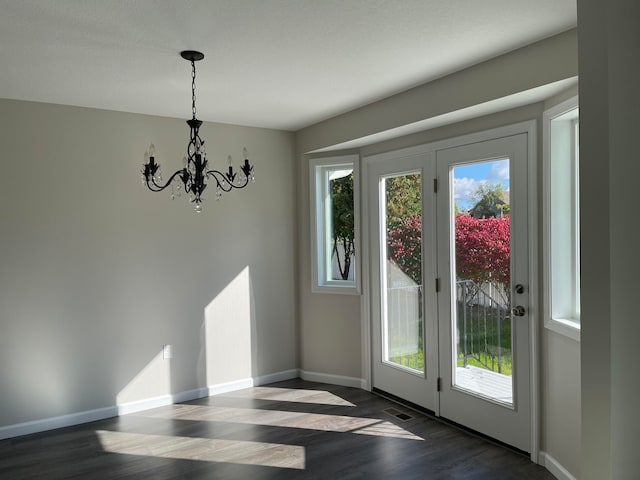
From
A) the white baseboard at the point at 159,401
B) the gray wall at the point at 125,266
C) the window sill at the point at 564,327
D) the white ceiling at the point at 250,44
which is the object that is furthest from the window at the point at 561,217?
the white baseboard at the point at 159,401

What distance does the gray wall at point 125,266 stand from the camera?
146 inches

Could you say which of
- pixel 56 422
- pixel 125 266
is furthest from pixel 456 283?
pixel 56 422

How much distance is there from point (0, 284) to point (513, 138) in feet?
12.4

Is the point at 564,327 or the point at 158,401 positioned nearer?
the point at 564,327

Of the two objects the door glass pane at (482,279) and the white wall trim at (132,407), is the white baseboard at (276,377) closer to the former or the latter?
the white wall trim at (132,407)

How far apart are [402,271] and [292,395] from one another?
5.04 ft

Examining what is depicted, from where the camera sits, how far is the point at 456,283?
3.65 meters

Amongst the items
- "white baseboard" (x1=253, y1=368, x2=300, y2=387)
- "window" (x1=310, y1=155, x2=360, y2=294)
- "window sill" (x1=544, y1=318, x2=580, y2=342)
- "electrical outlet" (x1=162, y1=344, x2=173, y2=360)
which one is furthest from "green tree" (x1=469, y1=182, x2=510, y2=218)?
"electrical outlet" (x1=162, y1=344, x2=173, y2=360)

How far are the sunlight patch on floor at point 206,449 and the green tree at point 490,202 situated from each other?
6.79 feet

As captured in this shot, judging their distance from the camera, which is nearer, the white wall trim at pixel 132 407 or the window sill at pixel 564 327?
the window sill at pixel 564 327

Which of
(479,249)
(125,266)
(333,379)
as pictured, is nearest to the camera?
(479,249)

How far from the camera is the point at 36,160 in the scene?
12.3 feet

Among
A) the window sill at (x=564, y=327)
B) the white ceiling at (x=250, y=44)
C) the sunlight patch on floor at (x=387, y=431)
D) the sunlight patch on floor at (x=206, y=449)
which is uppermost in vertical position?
the white ceiling at (x=250, y=44)

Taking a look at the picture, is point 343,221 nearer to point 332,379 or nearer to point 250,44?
point 332,379
